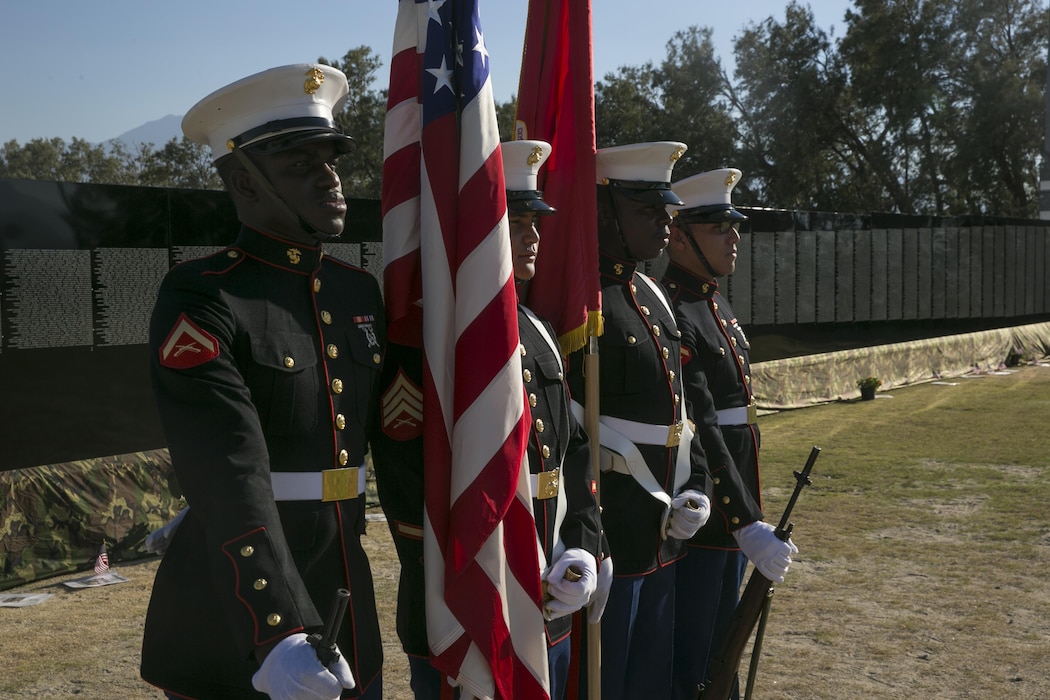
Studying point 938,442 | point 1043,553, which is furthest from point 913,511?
point 938,442

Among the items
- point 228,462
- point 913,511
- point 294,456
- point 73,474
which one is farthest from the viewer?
point 913,511

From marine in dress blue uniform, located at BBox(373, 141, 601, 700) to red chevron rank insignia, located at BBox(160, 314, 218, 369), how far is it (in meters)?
0.57

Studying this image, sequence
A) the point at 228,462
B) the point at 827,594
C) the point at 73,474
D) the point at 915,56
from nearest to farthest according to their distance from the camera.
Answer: the point at 228,462, the point at 827,594, the point at 73,474, the point at 915,56

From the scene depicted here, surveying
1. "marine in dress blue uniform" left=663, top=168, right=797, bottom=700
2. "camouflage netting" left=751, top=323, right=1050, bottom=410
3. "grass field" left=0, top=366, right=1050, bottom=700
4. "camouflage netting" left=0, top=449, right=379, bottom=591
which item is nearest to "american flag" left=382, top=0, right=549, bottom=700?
"marine in dress blue uniform" left=663, top=168, right=797, bottom=700

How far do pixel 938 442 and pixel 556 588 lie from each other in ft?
27.7

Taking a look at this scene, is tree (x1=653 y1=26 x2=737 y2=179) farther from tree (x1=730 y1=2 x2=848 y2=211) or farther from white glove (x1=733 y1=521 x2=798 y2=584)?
white glove (x1=733 y1=521 x2=798 y2=584)

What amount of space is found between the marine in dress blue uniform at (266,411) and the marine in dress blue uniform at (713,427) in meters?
1.63

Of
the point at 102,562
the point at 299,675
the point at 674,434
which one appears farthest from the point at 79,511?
the point at 299,675

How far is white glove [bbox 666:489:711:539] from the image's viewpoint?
328cm

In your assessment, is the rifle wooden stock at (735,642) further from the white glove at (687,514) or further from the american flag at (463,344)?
the american flag at (463,344)

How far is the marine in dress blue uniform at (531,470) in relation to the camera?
2.47 m

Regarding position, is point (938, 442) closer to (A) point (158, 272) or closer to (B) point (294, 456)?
(A) point (158, 272)

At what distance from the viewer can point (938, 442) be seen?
10.0m

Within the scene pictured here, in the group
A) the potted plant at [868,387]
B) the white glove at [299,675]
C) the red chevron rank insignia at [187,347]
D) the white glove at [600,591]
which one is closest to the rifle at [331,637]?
the white glove at [299,675]
